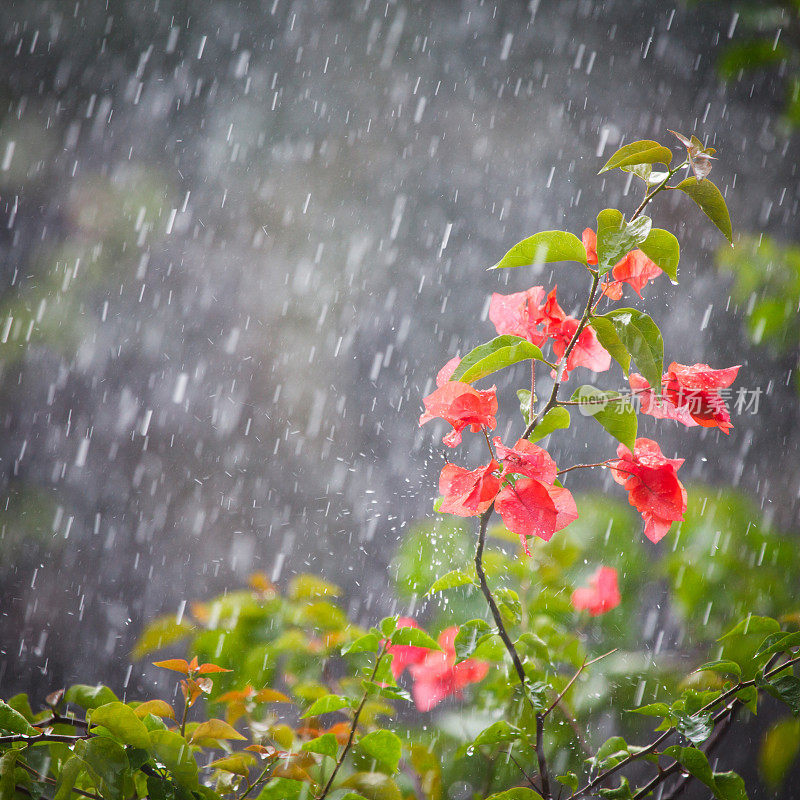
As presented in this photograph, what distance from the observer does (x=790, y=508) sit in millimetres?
1124

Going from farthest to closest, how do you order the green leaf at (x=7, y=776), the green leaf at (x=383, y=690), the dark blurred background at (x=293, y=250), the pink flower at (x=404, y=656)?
1. the dark blurred background at (x=293, y=250)
2. the pink flower at (x=404, y=656)
3. the green leaf at (x=383, y=690)
4. the green leaf at (x=7, y=776)

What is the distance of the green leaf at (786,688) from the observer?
35cm

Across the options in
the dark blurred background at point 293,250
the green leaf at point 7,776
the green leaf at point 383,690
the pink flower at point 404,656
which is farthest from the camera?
the dark blurred background at point 293,250

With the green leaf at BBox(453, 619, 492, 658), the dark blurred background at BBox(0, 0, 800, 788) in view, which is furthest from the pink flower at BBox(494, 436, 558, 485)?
the dark blurred background at BBox(0, 0, 800, 788)

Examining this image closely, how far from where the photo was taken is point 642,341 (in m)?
0.31

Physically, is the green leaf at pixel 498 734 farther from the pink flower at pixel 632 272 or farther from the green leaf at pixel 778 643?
the pink flower at pixel 632 272

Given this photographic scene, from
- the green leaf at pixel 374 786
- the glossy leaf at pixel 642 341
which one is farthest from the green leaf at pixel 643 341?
the green leaf at pixel 374 786

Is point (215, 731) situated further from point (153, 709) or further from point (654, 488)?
point (654, 488)

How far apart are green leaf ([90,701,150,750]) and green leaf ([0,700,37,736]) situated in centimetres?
4

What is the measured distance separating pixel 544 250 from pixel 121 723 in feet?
1.04

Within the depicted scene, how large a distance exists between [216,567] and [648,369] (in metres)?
0.93

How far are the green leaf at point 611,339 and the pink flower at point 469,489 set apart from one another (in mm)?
83

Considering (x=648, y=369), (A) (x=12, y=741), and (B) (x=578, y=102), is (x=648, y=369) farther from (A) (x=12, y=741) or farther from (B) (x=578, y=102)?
(B) (x=578, y=102)

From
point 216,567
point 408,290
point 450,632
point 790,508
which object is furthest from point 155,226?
point 790,508
